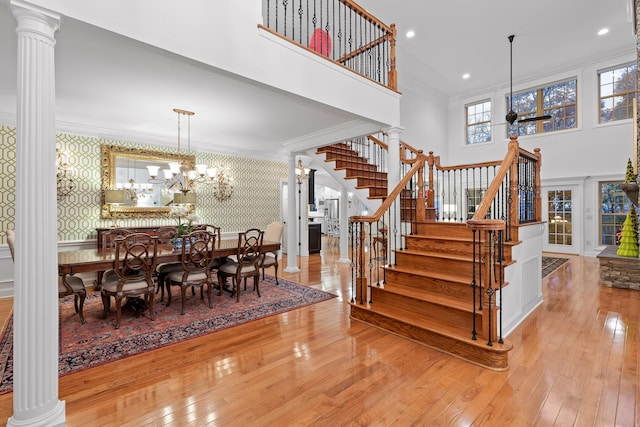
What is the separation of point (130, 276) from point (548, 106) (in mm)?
10480

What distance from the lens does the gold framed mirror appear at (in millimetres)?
5348

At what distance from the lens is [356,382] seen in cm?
224

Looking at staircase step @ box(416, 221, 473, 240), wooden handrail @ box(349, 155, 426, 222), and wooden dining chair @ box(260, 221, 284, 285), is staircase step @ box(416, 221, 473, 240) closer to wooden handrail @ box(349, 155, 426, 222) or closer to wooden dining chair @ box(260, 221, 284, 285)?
wooden handrail @ box(349, 155, 426, 222)

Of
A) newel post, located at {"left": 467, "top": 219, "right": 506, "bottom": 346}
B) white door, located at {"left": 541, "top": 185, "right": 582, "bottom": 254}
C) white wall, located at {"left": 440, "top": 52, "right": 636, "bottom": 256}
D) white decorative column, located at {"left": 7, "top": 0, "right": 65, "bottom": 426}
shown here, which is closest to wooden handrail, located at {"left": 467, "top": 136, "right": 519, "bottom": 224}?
newel post, located at {"left": 467, "top": 219, "right": 506, "bottom": 346}

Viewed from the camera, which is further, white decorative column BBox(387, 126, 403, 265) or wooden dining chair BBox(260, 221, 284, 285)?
wooden dining chair BBox(260, 221, 284, 285)

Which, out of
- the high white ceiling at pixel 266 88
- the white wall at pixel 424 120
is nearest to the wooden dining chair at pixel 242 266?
the high white ceiling at pixel 266 88

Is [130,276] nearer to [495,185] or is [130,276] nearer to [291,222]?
[291,222]

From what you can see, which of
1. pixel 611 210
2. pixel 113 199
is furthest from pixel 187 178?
pixel 611 210

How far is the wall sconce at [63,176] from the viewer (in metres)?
4.87

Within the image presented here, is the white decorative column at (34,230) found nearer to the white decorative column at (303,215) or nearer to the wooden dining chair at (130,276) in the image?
the wooden dining chair at (130,276)

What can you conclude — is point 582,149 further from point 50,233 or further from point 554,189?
point 50,233

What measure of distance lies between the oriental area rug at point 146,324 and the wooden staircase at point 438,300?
1160 millimetres

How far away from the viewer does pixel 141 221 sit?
581cm

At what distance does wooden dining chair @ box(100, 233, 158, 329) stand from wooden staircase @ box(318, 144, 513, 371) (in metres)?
2.30
